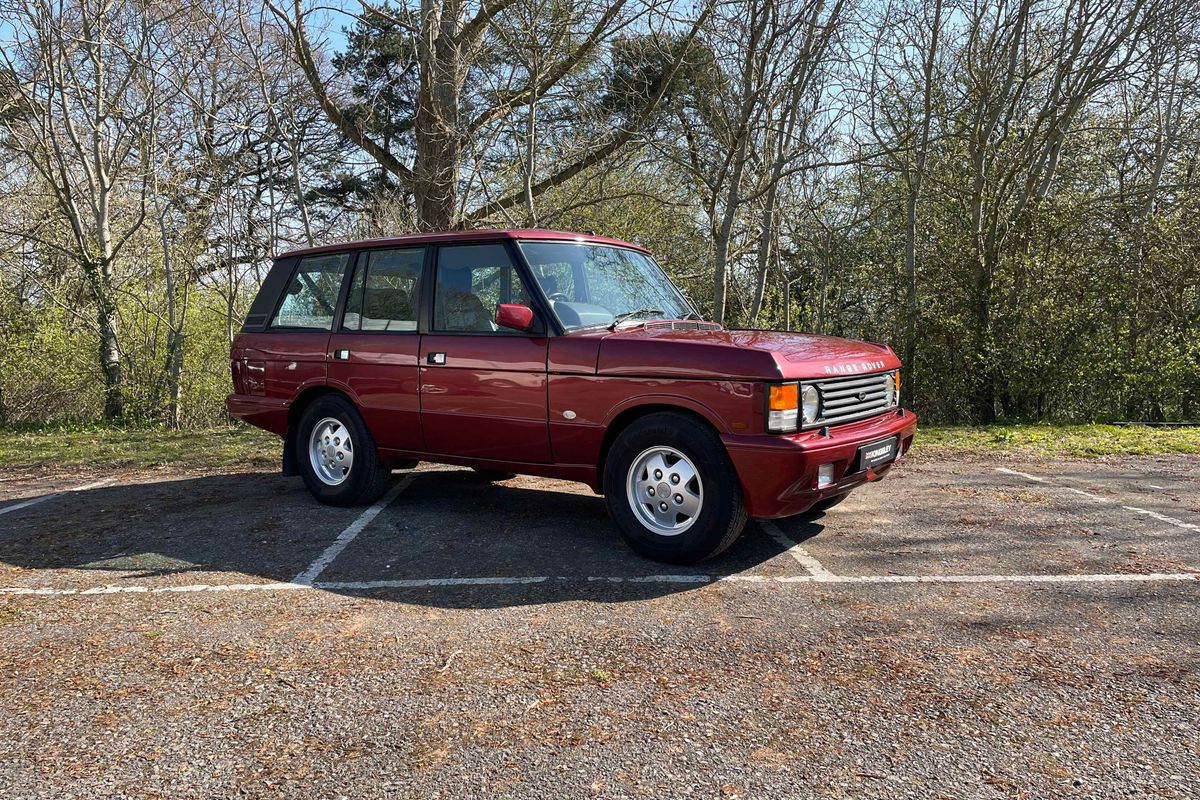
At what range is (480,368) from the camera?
5.47 m

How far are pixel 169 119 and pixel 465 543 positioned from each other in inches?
531

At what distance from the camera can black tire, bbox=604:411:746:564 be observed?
4539mm

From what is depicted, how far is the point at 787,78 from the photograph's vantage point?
454 inches

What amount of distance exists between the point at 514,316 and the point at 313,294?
2375mm

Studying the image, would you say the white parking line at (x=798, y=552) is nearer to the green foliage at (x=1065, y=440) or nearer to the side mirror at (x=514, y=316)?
the side mirror at (x=514, y=316)

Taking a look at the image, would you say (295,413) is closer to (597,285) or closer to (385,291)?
(385,291)

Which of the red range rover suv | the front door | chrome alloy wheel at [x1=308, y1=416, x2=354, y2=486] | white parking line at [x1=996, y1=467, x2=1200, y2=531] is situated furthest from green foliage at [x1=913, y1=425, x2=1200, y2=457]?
chrome alloy wheel at [x1=308, y1=416, x2=354, y2=486]

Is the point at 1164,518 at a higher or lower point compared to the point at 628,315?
lower

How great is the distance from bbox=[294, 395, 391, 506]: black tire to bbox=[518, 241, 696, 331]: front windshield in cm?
192

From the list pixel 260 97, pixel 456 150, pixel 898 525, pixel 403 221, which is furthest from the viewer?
pixel 403 221

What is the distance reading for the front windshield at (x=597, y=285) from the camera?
17.6 feet

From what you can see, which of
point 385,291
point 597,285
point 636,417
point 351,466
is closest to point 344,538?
point 351,466

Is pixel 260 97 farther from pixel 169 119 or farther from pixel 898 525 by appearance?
pixel 898 525

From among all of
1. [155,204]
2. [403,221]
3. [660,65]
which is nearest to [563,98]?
[660,65]
